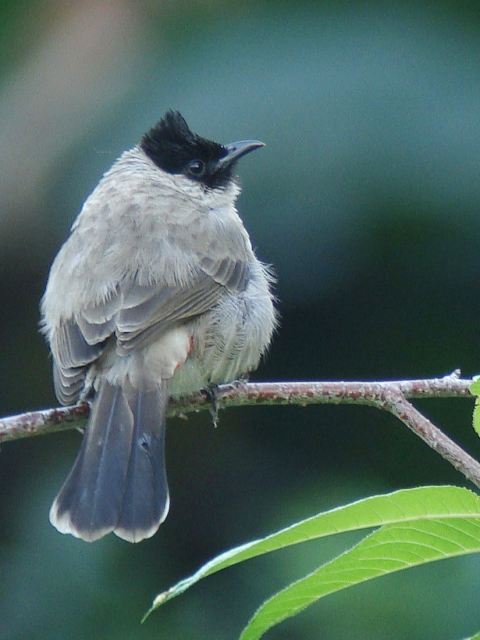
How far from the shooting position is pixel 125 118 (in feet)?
17.9

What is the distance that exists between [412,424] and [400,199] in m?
2.61

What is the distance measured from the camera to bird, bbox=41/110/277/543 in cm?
309

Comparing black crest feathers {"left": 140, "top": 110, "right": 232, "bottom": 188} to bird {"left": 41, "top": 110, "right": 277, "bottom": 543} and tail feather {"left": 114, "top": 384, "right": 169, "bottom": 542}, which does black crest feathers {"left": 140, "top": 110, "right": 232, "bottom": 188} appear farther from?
tail feather {"left": 114, "top": 384, "right": 169, "bottom": 542}

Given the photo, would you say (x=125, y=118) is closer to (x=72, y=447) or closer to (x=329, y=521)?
(x=72, y=447)

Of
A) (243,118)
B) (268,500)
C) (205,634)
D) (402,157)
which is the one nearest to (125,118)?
(243,118)

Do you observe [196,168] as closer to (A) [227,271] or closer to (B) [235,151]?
(B) [235,151]

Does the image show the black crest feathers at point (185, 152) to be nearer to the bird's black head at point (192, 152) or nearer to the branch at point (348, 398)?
the bird's black head at point (192, 152)

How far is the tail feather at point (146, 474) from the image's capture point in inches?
117

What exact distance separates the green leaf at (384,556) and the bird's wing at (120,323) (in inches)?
70.1

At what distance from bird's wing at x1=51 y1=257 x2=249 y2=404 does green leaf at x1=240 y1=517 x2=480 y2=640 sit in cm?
178

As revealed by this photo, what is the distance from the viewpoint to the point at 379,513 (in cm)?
165

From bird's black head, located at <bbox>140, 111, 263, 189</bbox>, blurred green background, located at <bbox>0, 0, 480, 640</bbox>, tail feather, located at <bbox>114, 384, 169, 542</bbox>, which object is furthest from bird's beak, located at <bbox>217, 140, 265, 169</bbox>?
tail feather, located at <bbox>114, 384, 169, 542</bbox>

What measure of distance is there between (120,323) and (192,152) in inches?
58.0

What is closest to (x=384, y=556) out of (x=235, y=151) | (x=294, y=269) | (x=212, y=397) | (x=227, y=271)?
(x=212, y=397)
